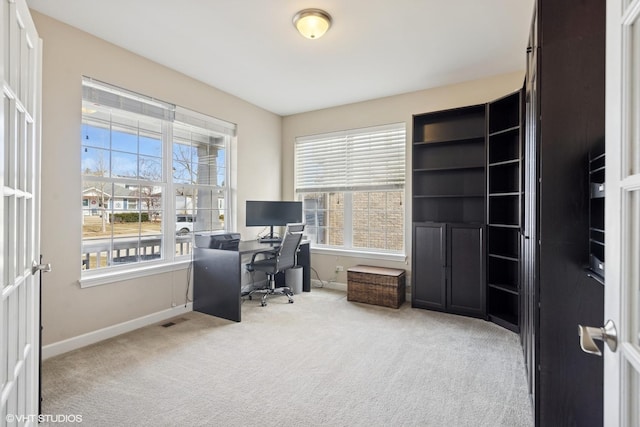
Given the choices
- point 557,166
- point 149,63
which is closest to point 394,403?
point 557,166

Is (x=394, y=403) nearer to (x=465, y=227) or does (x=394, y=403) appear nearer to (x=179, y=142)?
(x=465, y=227)

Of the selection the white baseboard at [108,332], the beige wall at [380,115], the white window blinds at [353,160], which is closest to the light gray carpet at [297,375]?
the white baseboard at [108,332]

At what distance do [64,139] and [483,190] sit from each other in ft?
13.5

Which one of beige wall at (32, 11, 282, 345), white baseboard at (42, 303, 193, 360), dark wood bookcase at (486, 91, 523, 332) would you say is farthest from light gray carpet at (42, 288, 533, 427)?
dark wood bookcase at (486, 91, 523, 332)

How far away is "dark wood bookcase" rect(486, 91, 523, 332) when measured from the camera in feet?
11.2

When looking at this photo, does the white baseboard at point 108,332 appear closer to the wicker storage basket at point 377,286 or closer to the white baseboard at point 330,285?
the white baseboard at point 330,285

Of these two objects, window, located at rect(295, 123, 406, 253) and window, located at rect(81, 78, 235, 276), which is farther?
window, located at rect(295, 123, 406, 253)

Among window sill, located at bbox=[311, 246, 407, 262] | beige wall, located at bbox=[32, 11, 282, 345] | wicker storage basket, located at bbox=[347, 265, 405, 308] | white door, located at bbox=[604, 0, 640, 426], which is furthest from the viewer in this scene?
window sill, located at bbox=[311, 246, 407, 262]

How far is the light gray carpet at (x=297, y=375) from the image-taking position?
73.7 inches

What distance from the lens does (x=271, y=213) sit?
452 cm

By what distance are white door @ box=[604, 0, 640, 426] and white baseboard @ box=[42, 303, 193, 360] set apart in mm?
3420

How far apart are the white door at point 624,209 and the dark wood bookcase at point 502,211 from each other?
2821 millimetres

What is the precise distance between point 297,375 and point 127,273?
1.99m

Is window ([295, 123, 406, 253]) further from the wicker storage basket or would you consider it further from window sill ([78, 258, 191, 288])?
window sill ([78, 258, 191, 288])
